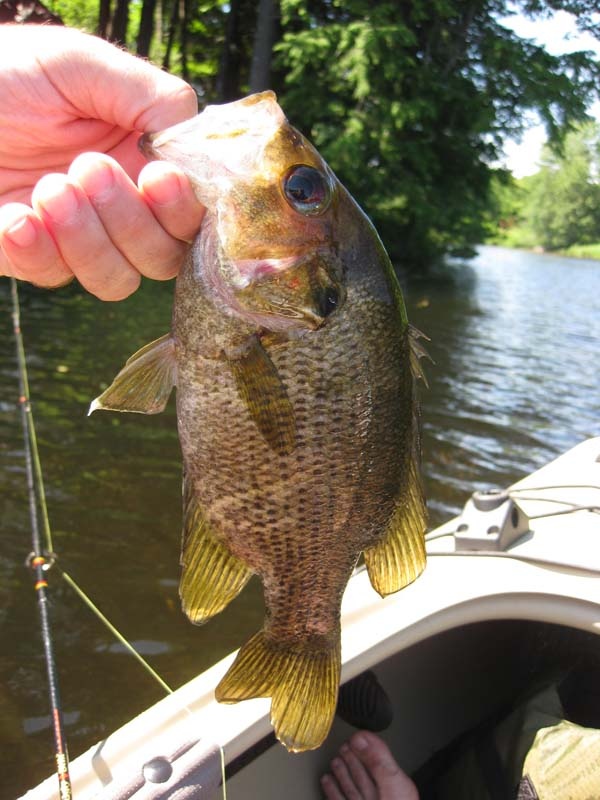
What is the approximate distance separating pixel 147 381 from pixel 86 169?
474 mm

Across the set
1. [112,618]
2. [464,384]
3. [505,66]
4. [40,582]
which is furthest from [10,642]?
[505,66]

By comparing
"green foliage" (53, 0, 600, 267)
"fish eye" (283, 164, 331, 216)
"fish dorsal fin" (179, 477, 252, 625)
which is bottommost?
"fish dorsal fin" (179, 477, 252, 625)

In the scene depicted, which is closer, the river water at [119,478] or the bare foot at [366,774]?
the bare foot at [366,774]

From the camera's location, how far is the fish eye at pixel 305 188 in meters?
1.49

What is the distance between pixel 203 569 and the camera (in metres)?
1.67

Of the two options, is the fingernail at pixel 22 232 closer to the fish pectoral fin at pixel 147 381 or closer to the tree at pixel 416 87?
the fish pectoral fin at pixel 147 381

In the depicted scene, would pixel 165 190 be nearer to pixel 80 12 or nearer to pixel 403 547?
pixel 403 547

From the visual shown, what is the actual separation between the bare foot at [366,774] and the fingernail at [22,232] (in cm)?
229

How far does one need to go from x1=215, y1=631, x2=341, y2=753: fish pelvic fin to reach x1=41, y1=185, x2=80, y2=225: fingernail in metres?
1.07

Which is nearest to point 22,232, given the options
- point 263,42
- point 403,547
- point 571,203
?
point 403,547

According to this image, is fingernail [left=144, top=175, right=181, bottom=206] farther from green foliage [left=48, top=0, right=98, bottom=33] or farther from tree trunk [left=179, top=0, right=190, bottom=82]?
green foliage [left=48, top=0, right=98, bottom=33]

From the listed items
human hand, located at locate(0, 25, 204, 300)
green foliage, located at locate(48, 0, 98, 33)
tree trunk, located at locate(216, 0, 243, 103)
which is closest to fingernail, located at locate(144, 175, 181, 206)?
human hand, located at locate(0, 25, 204, 300)

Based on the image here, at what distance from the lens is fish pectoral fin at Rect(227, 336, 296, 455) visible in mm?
1513

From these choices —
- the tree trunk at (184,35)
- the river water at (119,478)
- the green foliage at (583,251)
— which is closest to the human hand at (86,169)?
the river water at (119,478)
